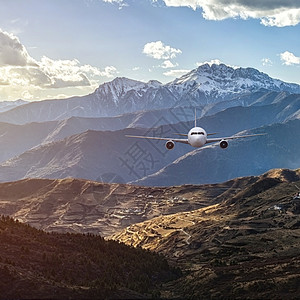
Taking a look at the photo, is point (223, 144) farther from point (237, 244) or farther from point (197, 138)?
point (237, 244)

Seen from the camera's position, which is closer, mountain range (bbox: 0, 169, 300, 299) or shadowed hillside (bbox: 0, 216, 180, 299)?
shadowed hillside (bbox: 0, 216, 180, 299)

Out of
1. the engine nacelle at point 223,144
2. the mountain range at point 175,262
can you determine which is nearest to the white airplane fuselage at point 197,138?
the engine nacelle at point 223,144

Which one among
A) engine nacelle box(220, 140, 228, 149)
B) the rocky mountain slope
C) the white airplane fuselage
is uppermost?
the white airplane fuselage

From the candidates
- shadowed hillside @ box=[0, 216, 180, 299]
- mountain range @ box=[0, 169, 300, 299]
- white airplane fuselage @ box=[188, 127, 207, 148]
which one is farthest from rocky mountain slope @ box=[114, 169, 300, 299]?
white airplane fuselage @ box=[188, 127, 207, 148]

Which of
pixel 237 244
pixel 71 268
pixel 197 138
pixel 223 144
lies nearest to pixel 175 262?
pixel 237 244

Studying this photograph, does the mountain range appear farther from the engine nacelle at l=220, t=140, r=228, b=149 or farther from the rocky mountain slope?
the engine nacelle at l=220, t=140, r=228, b=149

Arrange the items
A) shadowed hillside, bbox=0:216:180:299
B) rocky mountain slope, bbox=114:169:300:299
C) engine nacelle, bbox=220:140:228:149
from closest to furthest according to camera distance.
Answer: shadowed hillside, bbox=0:216:180:299
rocky mountain slope, bbox=114:169:300:299
engine nacelle, bbox=220:140:228:149

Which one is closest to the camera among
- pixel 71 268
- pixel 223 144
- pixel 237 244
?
pixel 71 268

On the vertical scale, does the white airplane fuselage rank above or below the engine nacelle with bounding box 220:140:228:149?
above

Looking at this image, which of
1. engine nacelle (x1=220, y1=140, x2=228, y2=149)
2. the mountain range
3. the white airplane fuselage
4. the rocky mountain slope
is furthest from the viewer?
engine nacelle (x1=220, y1=140, x2=228, y2=149)
